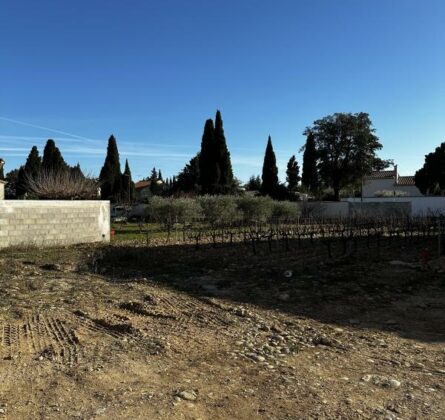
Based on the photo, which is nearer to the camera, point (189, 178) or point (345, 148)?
point (345, 148)

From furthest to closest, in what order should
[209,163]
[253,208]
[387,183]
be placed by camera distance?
[387,183], [209,163], [253,208]

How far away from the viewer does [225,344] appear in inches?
213

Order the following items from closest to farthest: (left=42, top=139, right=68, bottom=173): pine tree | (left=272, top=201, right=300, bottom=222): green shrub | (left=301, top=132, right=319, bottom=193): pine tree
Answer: (left=272, top=201, right=300, bottom=222): green shrub
(left=42, top=139, right=68, bottom=173): pine tree
(left=301, top=132, right=319, bottom=193): pine tree

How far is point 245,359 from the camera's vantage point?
16.0ft

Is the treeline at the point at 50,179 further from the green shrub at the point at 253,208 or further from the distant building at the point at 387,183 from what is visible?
the distant building at the point at 387,183

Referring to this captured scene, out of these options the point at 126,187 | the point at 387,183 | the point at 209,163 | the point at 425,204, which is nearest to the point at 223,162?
the point at 209,163

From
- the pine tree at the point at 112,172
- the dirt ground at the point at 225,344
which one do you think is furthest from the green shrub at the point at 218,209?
the pine tree at the point at 112,172

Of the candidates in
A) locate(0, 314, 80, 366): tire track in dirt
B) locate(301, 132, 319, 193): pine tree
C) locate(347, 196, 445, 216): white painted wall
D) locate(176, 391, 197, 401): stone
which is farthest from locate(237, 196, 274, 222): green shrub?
locate(176, 391, 197, 401): stone

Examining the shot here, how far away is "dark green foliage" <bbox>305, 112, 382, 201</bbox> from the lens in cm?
4272

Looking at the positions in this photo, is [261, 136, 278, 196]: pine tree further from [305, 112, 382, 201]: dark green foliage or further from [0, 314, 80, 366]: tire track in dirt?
[0, 314, 80, 366]: tire track in dirt

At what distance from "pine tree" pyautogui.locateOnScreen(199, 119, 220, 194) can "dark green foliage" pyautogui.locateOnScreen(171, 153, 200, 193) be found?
3333mm

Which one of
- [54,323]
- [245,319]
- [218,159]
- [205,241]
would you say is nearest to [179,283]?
[245,319]

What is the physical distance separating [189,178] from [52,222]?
101 feet

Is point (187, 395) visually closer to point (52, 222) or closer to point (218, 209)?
point (52, 222)
